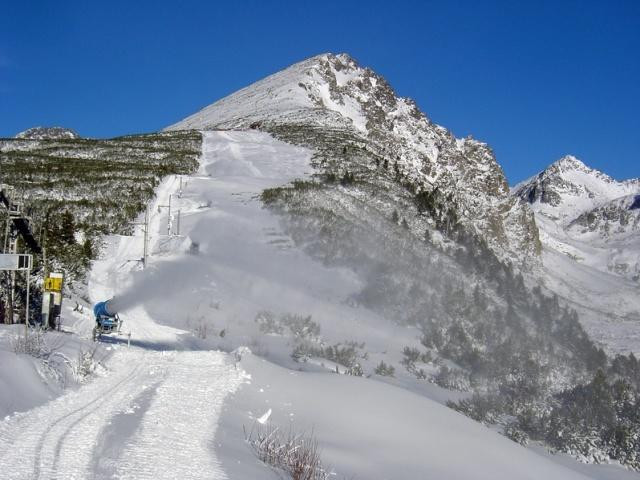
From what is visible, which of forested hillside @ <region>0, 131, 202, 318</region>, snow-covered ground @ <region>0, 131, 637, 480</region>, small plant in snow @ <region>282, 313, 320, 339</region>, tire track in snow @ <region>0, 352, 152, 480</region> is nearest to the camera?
tire track in snow @ <region>0, 352, 152, 480</region>

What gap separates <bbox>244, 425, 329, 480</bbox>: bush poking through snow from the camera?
678 cm

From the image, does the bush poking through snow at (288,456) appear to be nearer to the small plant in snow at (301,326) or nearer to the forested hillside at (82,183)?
the forested hillside at (82,183)

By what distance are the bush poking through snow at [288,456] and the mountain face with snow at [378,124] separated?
56159mm

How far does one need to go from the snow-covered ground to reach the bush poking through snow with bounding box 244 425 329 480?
0.68ft

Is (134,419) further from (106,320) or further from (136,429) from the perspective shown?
(106,320)

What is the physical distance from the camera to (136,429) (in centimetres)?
754

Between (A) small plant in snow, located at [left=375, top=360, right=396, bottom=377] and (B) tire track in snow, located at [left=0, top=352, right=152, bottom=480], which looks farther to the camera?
(A) small plant in snow, located at [left=375, top=360, right=396, bottom=377]

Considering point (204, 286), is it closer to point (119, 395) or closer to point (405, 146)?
point (119, 395)

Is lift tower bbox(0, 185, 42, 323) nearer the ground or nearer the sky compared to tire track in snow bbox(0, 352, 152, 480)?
nearer the sky

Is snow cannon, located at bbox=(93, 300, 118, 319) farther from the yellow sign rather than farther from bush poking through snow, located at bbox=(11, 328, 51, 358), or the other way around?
bush poking through snow, located at bbox=(11, 328, 51, 358)

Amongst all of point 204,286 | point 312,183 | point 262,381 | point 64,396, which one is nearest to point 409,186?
point 312,183

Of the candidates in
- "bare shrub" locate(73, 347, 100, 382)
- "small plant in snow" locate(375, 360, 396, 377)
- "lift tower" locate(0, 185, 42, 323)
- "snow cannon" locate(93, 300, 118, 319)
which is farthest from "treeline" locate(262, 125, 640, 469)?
→ "lift tower" locate(0, 185, 42, 323)

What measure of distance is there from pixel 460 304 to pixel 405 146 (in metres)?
64.7

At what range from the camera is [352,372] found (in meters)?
16.0
